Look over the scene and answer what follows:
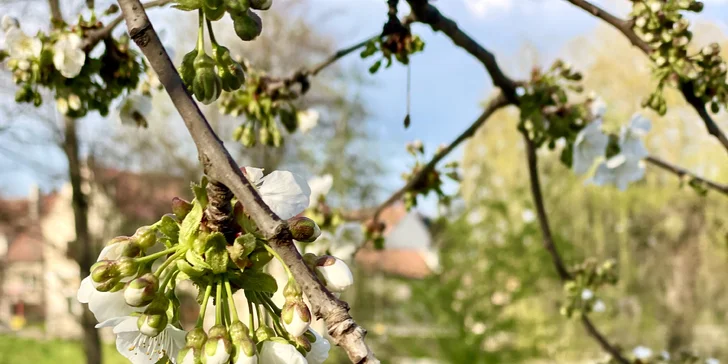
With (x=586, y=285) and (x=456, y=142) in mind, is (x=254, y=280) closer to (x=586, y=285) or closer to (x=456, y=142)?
(x=456, y=142)

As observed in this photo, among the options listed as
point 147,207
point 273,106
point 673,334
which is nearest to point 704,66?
point 273,106

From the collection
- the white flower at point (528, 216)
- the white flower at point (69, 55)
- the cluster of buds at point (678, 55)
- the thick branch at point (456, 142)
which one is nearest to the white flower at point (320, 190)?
the thick branch at point (456, 142)

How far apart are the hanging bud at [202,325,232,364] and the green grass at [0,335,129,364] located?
33.0 ft

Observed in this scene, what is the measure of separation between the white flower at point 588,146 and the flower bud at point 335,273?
915mm

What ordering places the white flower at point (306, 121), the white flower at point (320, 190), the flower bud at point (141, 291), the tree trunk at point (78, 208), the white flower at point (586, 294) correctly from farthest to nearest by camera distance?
the tree trunk at point (78, 208) → the white flower at point (320, 190) → the white flower at point (586, 294) → the white flower at point (306, 121) → the flower bud at point (141, 291)

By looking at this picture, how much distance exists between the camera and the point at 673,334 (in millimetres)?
8805

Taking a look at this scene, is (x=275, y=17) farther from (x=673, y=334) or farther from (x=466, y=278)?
(x=673, y=334)

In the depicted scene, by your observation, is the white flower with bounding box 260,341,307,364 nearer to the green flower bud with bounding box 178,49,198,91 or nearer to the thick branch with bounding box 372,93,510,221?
the green flower bud with bounding box 178,49,198,91

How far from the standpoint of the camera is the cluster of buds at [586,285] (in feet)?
5.07

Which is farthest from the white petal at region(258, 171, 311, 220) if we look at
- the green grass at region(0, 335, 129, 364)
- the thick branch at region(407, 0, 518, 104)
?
the green grass at region(0, 335, 129, 364)

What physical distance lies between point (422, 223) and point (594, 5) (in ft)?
62.5

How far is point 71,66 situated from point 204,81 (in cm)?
58

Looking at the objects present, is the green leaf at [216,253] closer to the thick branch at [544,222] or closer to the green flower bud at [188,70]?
the green flower bud at [188,70]

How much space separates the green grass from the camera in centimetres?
988
